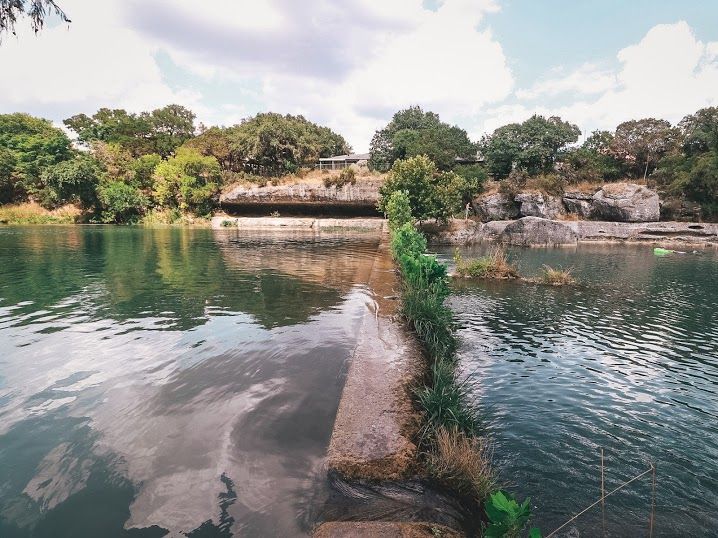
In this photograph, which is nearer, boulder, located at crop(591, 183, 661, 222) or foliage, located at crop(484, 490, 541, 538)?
foliage, located at crop(484, 490, 541, 538)

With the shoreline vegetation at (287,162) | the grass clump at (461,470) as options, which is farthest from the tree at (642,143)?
the grass clump at (461,470)

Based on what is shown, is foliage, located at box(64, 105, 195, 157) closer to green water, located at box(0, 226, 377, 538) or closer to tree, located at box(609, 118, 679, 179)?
green water, located at box(0, 226, 377, 538)

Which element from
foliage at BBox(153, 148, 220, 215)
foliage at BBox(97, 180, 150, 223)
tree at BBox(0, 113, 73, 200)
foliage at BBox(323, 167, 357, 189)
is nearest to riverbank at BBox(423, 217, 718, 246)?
foliage at BBox(323, 167, 357, 189)

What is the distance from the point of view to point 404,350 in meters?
7.80

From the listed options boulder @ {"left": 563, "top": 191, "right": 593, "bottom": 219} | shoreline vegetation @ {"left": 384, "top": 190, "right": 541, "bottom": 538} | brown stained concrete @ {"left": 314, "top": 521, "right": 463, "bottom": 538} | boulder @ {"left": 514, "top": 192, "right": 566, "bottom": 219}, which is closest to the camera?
shoreline vegetation @ {"left": 384, "top": 190, "right": 541, "bottom": 538}

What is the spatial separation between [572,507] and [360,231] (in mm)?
42155

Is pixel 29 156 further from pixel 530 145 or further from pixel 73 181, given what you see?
pixel 530 145

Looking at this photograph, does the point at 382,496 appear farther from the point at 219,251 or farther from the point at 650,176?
the point at 650,176

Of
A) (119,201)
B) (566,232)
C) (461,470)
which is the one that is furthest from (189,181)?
(461,470)

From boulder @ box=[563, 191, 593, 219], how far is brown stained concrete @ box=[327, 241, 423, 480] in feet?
147

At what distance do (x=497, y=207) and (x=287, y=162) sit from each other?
29.6 meters

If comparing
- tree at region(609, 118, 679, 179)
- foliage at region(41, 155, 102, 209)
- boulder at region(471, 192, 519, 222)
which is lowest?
boulder at region(471, 192, 519, 222)

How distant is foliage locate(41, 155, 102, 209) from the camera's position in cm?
5216

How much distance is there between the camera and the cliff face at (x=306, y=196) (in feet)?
170
